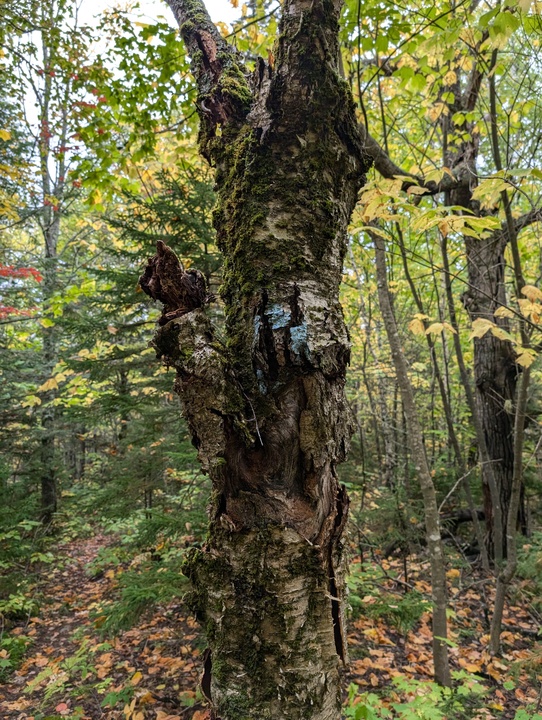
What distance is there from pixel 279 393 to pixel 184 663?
4008 mm

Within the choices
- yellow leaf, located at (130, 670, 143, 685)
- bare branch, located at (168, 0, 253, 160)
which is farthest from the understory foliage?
bare branch, located at (168, 0, 253, 160)

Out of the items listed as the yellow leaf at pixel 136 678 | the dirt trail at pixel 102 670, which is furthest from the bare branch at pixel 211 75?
the yellow leaf at pixel 136 678

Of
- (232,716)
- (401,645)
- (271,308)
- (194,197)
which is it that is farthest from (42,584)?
(271,308)

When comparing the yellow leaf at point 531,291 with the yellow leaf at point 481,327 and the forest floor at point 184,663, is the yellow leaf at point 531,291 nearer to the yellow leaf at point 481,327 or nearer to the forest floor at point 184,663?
the yellow leaf at point 481,327

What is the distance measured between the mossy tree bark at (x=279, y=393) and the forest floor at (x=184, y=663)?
86.4 inches

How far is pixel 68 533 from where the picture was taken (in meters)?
8.58

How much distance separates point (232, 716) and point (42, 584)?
7285 mm

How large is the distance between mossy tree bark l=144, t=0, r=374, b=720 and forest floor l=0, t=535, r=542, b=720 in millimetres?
2194

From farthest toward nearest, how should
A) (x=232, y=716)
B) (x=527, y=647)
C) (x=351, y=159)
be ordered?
1. (x=527, y=647)
2. (x=351, y=159)
3. (x=232, y=716)

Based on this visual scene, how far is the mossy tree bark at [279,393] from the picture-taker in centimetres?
98

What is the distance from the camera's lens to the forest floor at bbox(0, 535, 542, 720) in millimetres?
3090

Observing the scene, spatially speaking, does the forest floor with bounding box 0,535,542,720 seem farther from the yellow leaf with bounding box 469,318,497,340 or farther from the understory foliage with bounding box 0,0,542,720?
the yellow leaf with bounding box 469,318,497,340

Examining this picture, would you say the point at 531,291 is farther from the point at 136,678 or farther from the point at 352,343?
the point at 136,678

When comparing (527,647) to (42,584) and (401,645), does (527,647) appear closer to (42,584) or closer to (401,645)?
(401,645)
